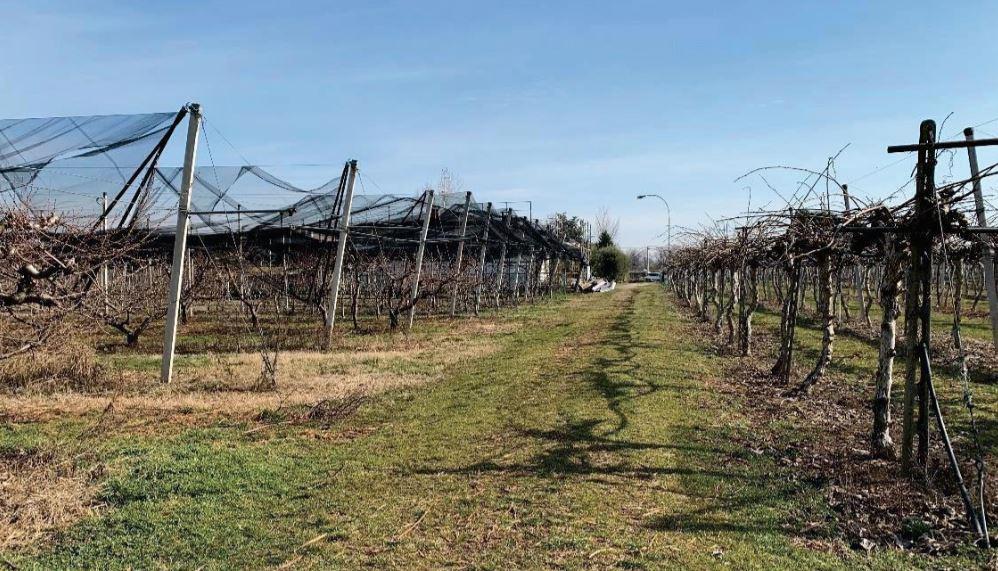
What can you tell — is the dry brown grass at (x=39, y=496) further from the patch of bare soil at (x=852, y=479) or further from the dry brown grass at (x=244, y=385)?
the patch of bare soil at (x=852, y=479)

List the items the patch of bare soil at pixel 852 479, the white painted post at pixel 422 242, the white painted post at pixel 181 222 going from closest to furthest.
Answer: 1. the patch of bare soil at pixel 852 479
2. the white painted post at pixel 181 222
3. the white painted post at pixel 422 242

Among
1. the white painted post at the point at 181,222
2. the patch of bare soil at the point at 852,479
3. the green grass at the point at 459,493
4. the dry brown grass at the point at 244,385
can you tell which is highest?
the white painted post at the point at 181,222

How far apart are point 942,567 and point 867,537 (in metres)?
0.48

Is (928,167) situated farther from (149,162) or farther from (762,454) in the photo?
(149,162)

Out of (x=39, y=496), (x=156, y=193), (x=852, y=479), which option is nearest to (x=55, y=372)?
(x=156, y=193)

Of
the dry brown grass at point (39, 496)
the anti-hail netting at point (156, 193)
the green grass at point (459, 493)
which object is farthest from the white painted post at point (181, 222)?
the dry brown grass at point (39, 496)

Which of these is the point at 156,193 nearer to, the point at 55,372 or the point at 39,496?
the point at 55,372

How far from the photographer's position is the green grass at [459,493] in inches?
157

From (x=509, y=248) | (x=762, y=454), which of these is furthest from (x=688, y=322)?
(x=762, y=454)

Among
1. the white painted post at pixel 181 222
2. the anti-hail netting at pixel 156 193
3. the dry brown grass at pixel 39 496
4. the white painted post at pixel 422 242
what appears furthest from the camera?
the white painted post at pixel 422 242

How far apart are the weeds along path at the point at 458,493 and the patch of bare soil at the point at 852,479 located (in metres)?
A: 0.29

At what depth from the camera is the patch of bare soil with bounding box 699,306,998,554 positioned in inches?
169

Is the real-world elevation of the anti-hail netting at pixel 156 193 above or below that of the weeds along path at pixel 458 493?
above

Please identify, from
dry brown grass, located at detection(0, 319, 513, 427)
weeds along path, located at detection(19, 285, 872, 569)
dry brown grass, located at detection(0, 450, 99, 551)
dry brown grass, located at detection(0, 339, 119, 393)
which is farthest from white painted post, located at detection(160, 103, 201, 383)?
dry brown grass, located at detection(0, 450, 99, 551)
